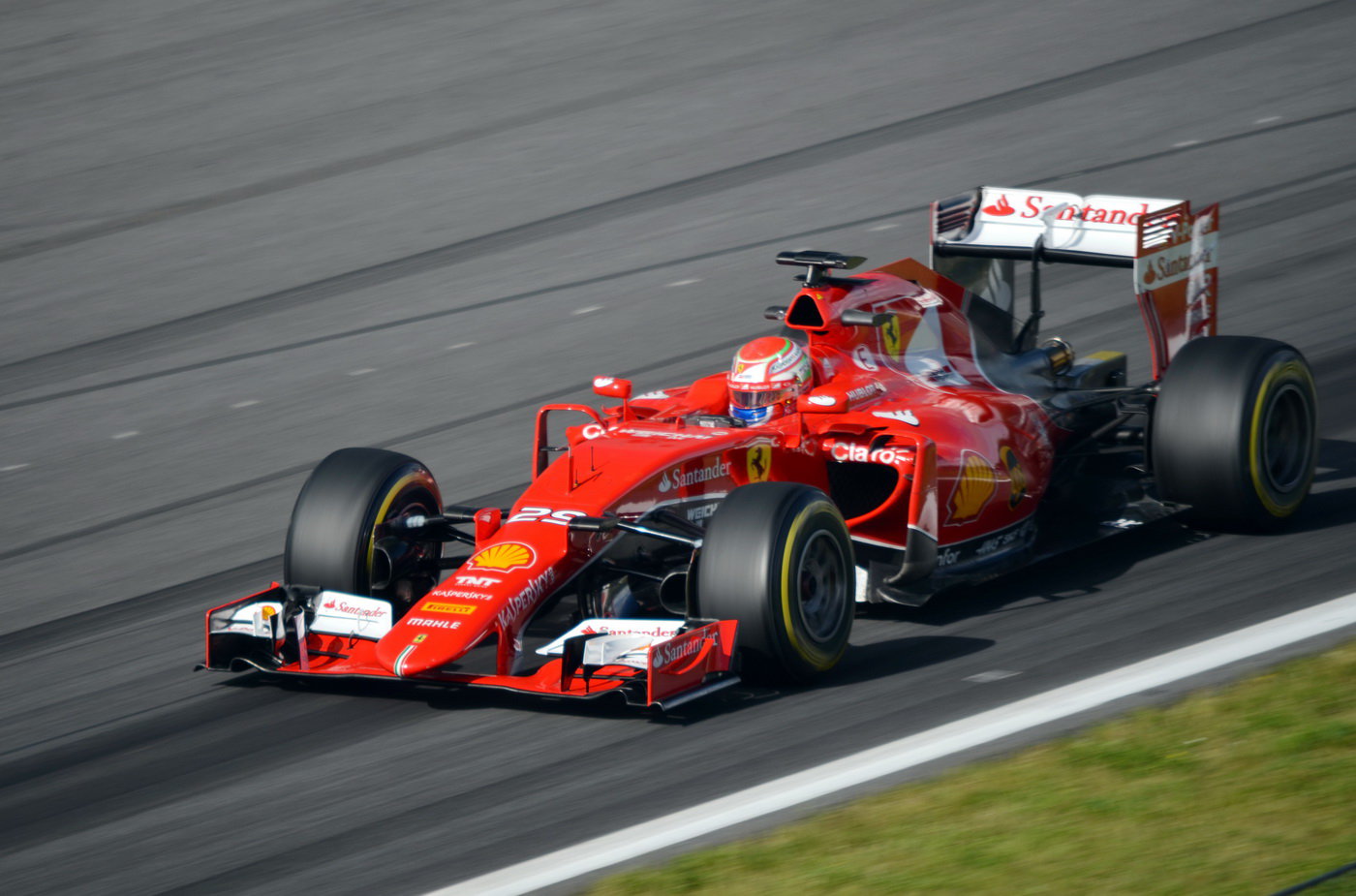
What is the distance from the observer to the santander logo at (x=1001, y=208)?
37.6 feet

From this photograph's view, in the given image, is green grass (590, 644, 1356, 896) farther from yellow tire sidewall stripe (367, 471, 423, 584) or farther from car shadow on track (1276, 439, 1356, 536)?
yellow tire sidewall stripe (367, 471, 423, 584)

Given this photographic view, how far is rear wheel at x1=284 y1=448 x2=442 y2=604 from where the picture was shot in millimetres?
8344

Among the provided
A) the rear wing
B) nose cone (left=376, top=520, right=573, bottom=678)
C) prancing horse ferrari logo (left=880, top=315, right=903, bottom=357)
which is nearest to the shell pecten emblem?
prancing horse ferrari logo (left=880, top=315, right=903, bottom=357)

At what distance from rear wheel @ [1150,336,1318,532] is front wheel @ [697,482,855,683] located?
7.75ft

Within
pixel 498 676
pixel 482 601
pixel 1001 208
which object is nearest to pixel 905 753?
pixel 498 676

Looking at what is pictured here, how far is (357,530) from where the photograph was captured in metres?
8.34

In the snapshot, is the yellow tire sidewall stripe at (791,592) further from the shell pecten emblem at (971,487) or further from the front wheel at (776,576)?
the shell pecten emblem at (971,487)

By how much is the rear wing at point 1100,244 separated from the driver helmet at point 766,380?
7.93 feet

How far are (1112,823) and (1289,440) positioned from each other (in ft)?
14.4

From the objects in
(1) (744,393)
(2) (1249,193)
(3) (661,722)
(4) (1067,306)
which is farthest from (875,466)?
(2) (1249,193)

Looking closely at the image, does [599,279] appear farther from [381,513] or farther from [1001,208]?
[381,513]

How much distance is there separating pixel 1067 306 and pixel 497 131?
873 cm

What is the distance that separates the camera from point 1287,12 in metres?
23.0

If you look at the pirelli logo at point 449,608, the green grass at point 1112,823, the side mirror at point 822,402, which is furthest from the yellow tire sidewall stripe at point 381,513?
the green grass at point 1112,823
